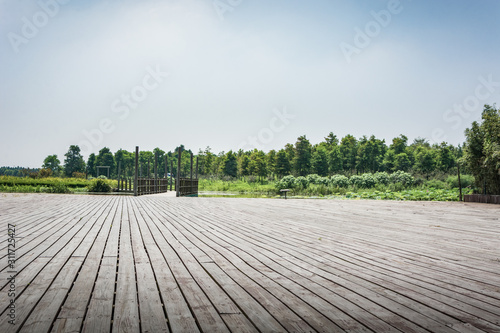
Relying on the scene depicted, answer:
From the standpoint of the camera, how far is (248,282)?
2314mm

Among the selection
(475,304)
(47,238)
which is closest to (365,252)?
(475,304)

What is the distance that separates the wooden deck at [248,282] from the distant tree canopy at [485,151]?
10.3 meters

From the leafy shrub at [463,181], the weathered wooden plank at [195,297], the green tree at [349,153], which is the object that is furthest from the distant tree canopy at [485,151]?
the green tree at [349,153]

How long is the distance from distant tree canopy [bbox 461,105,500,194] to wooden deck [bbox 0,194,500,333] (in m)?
10.3

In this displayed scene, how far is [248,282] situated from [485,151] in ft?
49.1

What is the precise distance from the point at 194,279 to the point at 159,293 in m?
0.37

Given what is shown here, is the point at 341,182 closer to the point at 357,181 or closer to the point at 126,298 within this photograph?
the point at 357,181

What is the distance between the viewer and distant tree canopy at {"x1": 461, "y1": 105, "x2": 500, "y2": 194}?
12591 mm

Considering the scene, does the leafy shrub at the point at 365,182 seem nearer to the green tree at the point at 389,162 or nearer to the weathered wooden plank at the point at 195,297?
the green tree at the point at 389,162

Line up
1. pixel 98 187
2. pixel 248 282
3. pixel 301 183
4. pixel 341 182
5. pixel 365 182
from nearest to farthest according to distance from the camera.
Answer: pixel 248 282, pixel 98 187, pixel 365 182, pixel 341 182, pixel 301 183

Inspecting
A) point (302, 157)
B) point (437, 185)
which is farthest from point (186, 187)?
point (302, 157)

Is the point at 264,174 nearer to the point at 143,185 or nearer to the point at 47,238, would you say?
the point at 143,185

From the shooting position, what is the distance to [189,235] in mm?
4289

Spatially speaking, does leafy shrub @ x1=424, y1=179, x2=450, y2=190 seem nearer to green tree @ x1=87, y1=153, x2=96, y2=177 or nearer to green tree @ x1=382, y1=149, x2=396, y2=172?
green tree @ x1=382, y1=149, x2=396, y2=172
